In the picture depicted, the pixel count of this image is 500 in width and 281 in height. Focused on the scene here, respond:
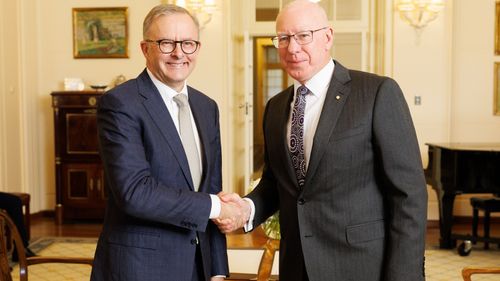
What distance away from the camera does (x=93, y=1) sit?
753 centimetres

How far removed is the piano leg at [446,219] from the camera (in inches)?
229

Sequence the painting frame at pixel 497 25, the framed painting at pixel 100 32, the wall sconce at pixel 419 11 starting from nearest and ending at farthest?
the wall sconce at pixel 419 11 < the painting frame at pixel 497 25 < the framed painting at pixel 100 32

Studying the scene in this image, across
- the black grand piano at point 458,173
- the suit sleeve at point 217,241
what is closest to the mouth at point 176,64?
the suit sleeve at point 217,241

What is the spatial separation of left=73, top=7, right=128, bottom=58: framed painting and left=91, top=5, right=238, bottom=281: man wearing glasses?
225 inches

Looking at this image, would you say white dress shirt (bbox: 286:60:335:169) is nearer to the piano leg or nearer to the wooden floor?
the piano leg

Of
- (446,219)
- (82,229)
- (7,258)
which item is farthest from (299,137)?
(82,229)

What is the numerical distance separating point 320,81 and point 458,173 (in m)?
3.97

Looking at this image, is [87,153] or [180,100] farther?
[87,153]

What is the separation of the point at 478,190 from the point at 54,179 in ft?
17.7

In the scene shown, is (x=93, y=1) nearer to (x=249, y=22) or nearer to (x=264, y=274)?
(x=249, y=22)

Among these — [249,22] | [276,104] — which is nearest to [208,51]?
[249,22]

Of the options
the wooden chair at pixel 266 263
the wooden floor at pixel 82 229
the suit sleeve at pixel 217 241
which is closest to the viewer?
the suit sleeve at pixel 217 241

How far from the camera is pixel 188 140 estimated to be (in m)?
2.03

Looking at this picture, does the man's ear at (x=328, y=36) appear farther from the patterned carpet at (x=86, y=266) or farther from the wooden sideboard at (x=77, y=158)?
the wooden sideboard at (x=77, y=158)
